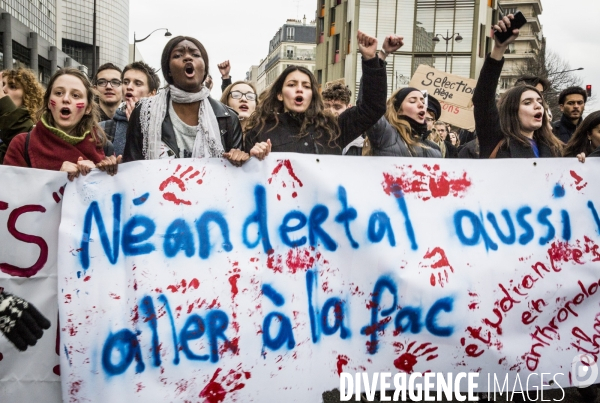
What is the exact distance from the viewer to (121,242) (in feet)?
9.12

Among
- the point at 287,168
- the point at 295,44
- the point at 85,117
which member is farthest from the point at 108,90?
the point at 295,44

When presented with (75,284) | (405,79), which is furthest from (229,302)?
(405,79)

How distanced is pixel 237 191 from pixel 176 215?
293 millimetres

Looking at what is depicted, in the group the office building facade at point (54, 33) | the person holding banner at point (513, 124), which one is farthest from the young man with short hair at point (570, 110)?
the office building facade at point (54, 33)

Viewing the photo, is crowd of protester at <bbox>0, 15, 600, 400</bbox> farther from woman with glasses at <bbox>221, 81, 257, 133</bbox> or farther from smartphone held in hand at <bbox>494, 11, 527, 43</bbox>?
woman with glasses at <bbox>221, 81, 257, 133</bbox>

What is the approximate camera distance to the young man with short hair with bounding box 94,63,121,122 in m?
4.67

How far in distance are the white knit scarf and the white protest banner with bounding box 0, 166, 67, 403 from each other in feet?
2.05

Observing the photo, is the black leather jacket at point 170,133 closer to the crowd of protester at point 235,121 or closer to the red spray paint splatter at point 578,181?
the crowd of protester at point 235,121

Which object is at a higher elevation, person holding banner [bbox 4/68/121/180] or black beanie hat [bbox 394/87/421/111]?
black beanie hat [bbox 394/87/421/111]

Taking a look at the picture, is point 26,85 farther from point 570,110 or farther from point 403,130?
point 570,110

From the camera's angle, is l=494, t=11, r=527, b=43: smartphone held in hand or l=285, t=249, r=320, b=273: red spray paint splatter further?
l=494, t=11, r=527, b=43: smartphone held in hand

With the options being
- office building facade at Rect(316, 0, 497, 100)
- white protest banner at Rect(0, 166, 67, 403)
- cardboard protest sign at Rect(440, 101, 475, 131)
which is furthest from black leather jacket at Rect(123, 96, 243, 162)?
office building facade at Rect(316, 0, 497, 100)

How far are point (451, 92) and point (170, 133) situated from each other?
5.67 metres

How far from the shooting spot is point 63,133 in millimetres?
3094
